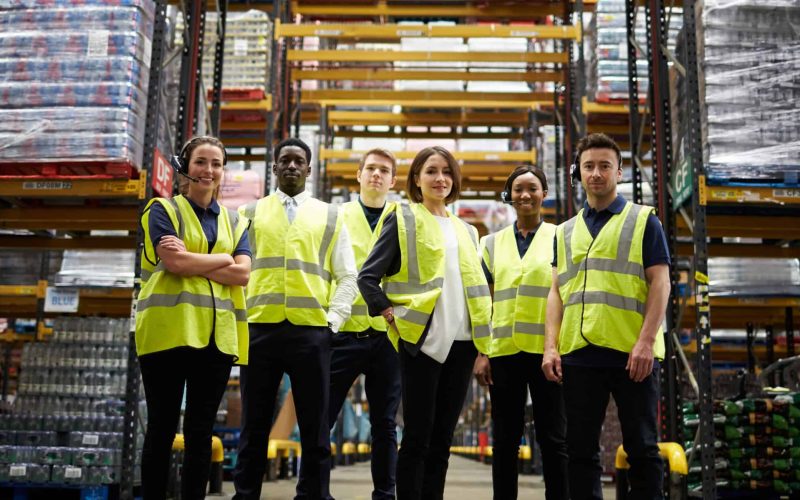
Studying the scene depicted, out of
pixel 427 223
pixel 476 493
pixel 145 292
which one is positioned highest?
pixel 427 223

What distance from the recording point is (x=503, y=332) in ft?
15.9

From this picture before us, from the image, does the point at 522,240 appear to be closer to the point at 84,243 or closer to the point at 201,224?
the point at 201,224

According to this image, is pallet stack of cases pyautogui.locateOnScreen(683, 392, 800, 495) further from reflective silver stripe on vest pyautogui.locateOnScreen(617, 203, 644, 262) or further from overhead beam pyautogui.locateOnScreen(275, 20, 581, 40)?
overhead beam pyautogui.locateOnScreen(275, 20, 581, 40)

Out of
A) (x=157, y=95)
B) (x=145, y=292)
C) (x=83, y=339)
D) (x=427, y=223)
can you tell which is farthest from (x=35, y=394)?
(x=427, y=223)

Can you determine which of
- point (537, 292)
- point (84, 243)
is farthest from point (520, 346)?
point (84, 243)

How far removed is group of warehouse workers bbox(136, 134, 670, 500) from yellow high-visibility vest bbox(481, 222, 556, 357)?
1cm

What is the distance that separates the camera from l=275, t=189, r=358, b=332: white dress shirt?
4531mm

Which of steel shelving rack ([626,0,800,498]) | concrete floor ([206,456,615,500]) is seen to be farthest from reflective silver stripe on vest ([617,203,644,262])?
concrete floor ([206,456,615,500])

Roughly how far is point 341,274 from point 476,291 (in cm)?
78

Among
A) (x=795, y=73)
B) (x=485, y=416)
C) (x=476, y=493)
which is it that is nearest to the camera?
(x=795, y=73)

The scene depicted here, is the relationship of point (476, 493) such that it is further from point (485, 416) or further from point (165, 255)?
point (485, 416)

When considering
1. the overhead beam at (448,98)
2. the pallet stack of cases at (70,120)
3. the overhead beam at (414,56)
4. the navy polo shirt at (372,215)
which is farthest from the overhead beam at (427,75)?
the navy polo shirt at (372,215)

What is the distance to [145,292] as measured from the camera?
4.20m

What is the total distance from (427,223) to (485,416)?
17.8 meters
